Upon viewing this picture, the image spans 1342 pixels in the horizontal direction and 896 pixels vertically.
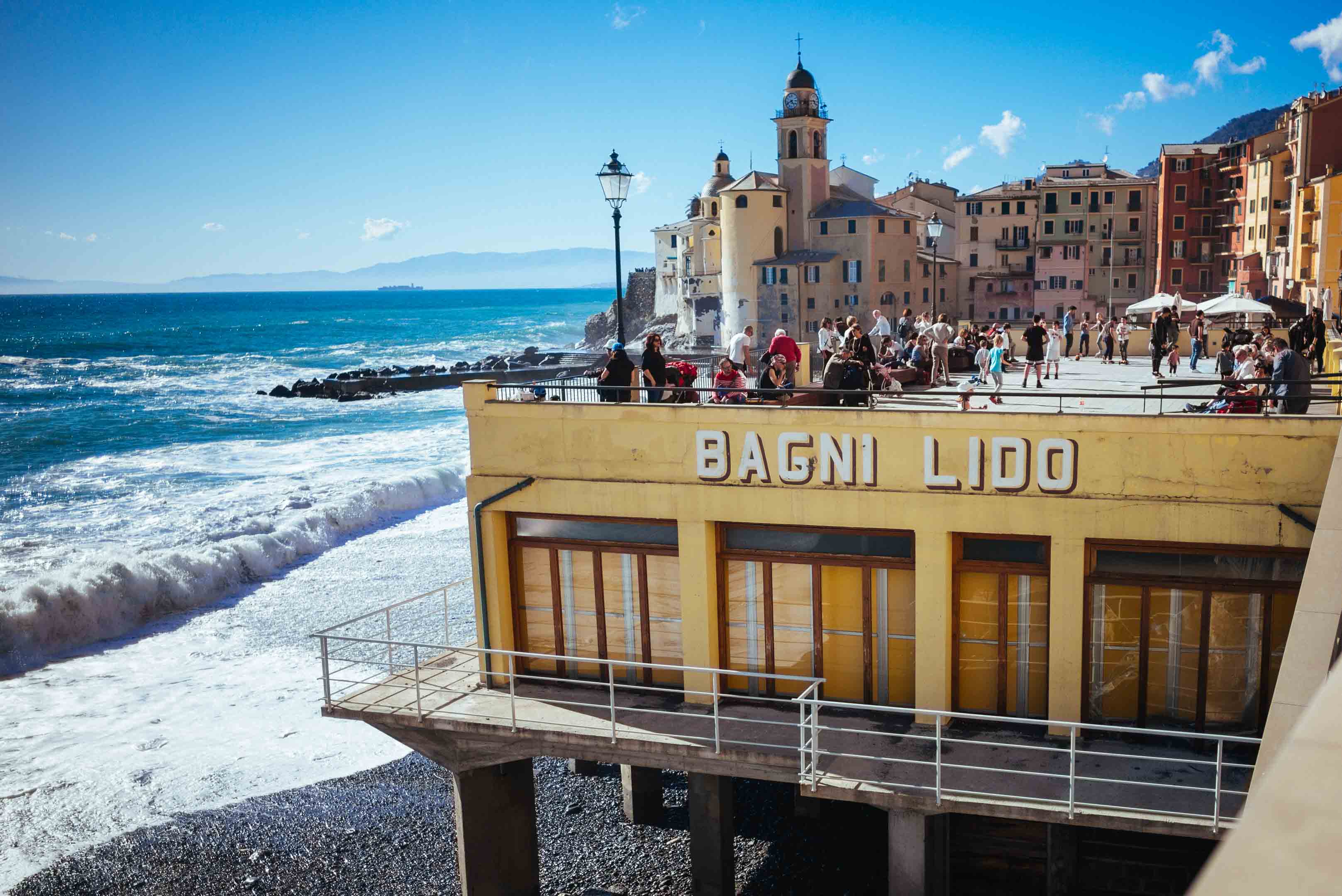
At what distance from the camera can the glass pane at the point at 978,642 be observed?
44.0ft

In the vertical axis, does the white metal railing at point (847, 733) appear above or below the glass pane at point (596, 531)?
below

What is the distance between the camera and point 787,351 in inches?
710

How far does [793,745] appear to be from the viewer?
1330 centimetres

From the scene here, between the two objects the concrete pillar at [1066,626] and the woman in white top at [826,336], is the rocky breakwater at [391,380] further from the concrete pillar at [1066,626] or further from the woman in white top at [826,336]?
the concrete pillar at [1066,626]

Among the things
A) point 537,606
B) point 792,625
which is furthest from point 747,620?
point 537,606

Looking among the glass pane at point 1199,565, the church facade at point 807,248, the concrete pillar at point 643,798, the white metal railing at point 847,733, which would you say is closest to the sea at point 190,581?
the white metal railing at point 847,733

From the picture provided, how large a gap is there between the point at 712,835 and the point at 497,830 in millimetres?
3090

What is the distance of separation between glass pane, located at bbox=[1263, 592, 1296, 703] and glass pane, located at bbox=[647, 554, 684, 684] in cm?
681

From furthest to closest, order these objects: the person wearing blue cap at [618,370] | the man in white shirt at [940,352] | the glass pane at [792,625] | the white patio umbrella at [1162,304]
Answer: the white patio umbrella at [1162,304] < the man in white shirt at [940,352] < the person wearing blue cap at [618,370] < the glass pane at [792,625]

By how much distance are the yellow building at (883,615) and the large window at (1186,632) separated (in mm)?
26

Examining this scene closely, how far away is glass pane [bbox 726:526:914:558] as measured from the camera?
1361 cm

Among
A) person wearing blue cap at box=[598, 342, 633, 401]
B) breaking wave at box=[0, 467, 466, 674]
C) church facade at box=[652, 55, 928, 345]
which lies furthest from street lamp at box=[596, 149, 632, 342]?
church facade at box=[652, 55, 928, 345]

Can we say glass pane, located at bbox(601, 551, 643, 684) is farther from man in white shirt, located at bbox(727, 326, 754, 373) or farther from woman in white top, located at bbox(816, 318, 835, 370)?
woman in white top, located at bbox(816, 318, 835, 370)

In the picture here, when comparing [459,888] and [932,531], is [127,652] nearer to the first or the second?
[459,888]
